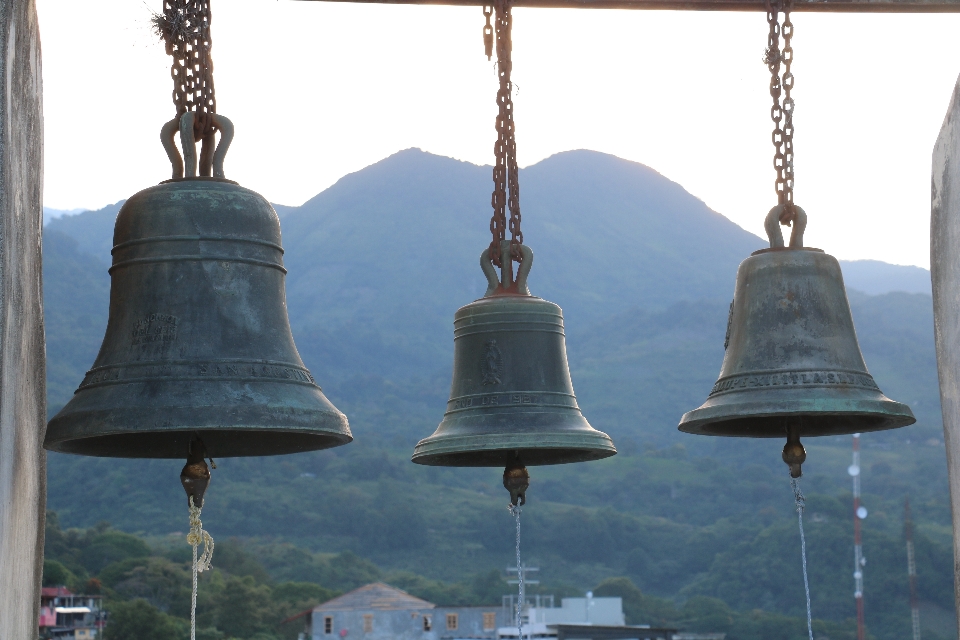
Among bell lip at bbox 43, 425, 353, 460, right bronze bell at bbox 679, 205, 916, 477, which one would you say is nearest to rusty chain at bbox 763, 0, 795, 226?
right bronze bell at bbox 679, 205, 916, 477

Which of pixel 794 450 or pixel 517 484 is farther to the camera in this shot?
pixel 794 450

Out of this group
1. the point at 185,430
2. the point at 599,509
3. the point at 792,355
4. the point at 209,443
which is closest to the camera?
the point at 185,430

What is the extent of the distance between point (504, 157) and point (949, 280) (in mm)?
1808

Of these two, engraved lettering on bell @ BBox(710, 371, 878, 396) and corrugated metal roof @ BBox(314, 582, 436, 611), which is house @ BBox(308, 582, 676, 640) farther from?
engraved lettering on bell @ BBox(710, 371, 878, 396)

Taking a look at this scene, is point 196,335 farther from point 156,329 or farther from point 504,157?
point 504,157

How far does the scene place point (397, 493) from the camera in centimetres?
12638

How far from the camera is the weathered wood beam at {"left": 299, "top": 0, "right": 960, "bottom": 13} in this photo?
5629mm

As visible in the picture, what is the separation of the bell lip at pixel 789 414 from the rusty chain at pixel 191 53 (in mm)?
2161

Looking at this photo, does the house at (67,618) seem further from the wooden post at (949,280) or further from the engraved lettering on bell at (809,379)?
the wooden post at (949,280)

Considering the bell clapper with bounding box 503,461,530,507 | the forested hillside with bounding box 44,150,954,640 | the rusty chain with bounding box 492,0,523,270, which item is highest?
the forested hillside with bounding box 44,150,954,640

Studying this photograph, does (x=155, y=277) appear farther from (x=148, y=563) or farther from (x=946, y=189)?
(x=148, y=563)

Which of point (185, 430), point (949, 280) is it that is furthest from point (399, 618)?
point (185, 430)

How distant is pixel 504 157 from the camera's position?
215 inches

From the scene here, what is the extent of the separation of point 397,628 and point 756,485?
7150 cm
